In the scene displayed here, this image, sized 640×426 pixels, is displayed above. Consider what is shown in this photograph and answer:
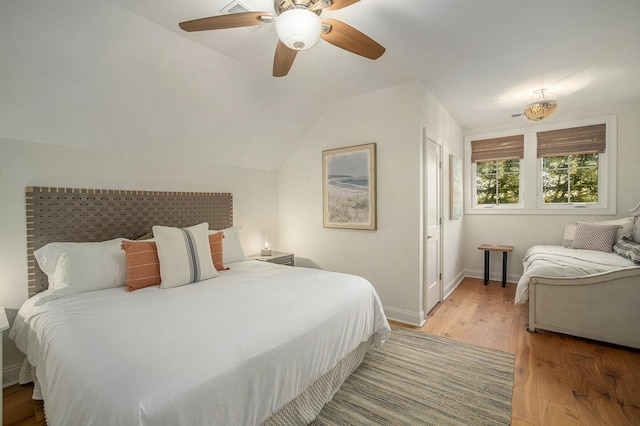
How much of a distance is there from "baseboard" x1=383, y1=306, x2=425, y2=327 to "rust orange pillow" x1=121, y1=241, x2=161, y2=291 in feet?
7.53

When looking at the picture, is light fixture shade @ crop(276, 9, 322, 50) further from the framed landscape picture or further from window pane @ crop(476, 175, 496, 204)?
window pane @ crop(476, 175, 496, 204)

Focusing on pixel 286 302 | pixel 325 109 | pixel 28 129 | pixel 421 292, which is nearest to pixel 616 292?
pixel 421 292

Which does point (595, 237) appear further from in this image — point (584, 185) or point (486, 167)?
point (486, 167)

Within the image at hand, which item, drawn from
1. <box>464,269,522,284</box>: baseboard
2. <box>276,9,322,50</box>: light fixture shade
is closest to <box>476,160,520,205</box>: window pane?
<box>464,269,522,284</box>: baseboard

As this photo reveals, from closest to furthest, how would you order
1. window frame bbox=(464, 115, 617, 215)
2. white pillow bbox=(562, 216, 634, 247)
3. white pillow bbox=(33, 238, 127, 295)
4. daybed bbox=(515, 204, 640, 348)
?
white pillow bbox=(33, 238, 127, 295) < daybed bbox=(515, 204, 640, 348) < white pillow bbox=(562, 216, 634, 247) < window frame bbox=(464, 115, 617, 215)

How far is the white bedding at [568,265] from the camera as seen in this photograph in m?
2.68

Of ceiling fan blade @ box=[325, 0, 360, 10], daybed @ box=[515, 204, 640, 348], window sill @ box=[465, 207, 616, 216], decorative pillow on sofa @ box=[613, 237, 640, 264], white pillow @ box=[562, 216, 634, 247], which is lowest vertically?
daybed @ box=[515, 204, 640, 348]

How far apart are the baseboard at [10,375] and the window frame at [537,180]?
5.67m

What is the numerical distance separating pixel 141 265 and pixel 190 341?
1184 mm

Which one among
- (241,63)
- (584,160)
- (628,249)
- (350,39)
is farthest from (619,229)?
(241,63)

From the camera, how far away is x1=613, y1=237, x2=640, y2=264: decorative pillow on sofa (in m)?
2.71

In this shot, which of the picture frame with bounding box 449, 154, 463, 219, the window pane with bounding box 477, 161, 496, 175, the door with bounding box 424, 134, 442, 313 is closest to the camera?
the door with bounding box 424, 134, 442, 313

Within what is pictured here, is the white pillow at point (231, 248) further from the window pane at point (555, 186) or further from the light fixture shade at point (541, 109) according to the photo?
the window pane at point (555, 186)

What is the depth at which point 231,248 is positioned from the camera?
2943 millimetres
